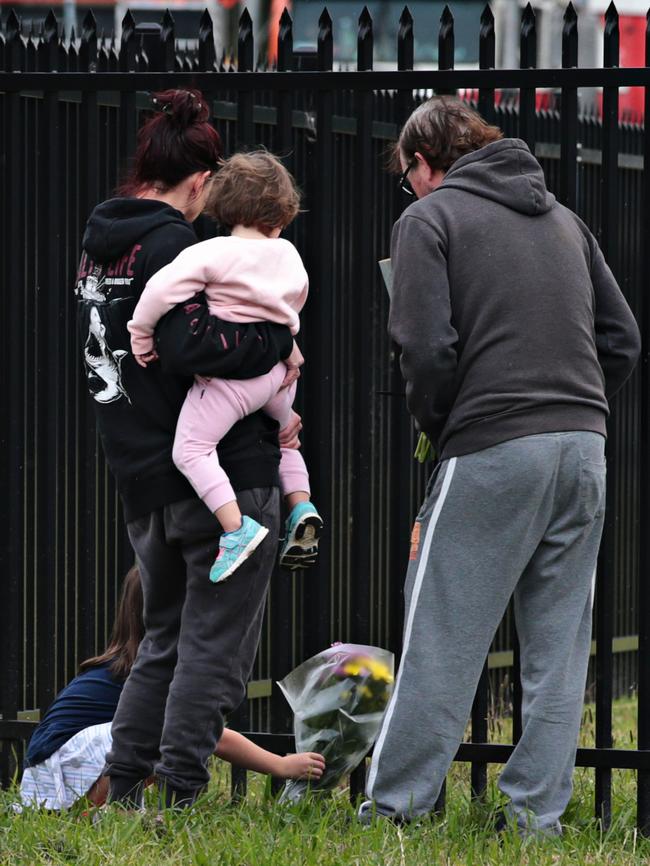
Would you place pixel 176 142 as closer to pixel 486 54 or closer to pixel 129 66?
pixel 129 66

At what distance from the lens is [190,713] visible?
11.1 ft

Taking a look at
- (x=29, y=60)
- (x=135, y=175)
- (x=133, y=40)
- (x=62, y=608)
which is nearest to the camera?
(x=135, y=175)

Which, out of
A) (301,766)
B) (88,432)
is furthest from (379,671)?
(88,432)

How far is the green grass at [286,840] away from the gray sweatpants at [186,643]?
6.4 inches

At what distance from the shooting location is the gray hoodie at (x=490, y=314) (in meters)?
3.33

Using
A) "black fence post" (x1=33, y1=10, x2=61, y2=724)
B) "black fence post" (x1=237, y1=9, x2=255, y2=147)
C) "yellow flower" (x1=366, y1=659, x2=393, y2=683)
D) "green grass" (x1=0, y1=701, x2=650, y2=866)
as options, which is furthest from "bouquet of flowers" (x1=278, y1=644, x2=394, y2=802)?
"black fence post" (x1=237, y1=9, x2=255, y2=147)

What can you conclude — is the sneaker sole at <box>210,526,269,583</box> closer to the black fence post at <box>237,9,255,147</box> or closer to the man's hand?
the man's hand

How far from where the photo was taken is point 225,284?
11.0 feet

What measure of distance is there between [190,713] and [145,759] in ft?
0.97

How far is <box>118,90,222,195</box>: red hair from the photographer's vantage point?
11.6 ft

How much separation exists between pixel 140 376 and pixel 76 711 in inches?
42.8

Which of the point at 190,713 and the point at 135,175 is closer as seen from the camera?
the point at 190,713

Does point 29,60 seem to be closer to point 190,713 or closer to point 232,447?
point 232,447

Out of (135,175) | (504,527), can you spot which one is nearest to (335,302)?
(135,175)
